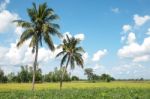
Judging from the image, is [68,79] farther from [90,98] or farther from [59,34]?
[90,98]

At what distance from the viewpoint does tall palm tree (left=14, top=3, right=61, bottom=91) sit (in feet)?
146

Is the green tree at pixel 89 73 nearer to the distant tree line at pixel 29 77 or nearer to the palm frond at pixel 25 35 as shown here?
the distant tree line at pixel 29 77

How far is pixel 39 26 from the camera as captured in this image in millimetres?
45719

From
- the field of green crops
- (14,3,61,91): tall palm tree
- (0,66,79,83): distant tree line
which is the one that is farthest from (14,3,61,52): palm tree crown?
(0,66,79,83): distant tree line

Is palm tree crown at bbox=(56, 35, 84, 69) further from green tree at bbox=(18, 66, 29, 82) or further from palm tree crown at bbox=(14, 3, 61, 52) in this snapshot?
green tree at bbox=(18, 66, 29, 82)

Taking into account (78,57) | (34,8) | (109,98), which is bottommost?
(109,98)

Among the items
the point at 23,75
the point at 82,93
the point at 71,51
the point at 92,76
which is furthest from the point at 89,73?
the point at 82,93

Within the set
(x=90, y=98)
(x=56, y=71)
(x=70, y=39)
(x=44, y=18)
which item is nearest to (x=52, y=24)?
(x=44, y=18)

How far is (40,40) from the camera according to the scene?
46.2 m

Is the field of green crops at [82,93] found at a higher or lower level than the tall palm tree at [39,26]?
lower

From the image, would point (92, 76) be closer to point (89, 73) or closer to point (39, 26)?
point (89, 73)

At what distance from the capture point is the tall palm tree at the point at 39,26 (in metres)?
44.6

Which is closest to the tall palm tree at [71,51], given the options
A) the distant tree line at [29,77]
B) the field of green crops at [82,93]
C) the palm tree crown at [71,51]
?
the palm tree crown at [71,51]

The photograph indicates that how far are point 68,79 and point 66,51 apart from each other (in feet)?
340
